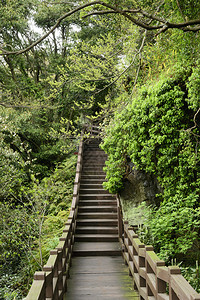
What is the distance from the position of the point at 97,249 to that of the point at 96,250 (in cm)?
10

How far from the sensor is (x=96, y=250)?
25.3 feet

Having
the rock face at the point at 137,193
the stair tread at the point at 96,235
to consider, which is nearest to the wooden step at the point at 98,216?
the stair tread at the point at 96,235

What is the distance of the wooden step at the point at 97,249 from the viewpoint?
7.66 m

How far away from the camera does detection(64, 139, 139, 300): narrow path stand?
17.4 ft

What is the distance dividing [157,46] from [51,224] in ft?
21.4

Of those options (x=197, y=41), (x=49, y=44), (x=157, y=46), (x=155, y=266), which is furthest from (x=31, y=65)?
(x=155, y=266)

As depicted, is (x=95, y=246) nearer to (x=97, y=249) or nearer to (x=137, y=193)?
(x=97, y=249)

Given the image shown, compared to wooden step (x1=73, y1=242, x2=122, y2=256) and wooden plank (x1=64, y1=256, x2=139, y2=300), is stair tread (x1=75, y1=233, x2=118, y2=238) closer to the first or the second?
wooden step (x1=73, y1=242, x2=122, y2=256)

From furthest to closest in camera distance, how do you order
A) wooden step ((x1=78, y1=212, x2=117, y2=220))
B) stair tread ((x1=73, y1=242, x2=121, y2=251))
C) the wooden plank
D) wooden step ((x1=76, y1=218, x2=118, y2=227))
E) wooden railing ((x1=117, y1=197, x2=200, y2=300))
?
wooden step ((x1=78, y1=212, x2=117, y2=220)) < wooden step ((x1=76, y1=218, x2=118, y2=227)) < stair tread ((x1=73, y1=242, x2=121, y2=251)) < the wooden plank < wooden railing ((x1=117, y1=197, x2=200, y2=300))

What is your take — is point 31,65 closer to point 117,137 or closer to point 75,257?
point 117,137

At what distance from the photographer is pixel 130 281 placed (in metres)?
5.76

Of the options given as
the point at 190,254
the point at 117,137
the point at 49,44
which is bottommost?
the point at 190,254

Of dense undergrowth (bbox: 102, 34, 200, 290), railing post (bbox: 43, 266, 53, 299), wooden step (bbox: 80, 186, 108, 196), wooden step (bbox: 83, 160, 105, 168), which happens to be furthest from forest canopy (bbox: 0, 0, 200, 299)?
wooden step (bbox: 83, 160, 105, 168)

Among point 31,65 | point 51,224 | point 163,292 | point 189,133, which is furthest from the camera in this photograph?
point 31,65
